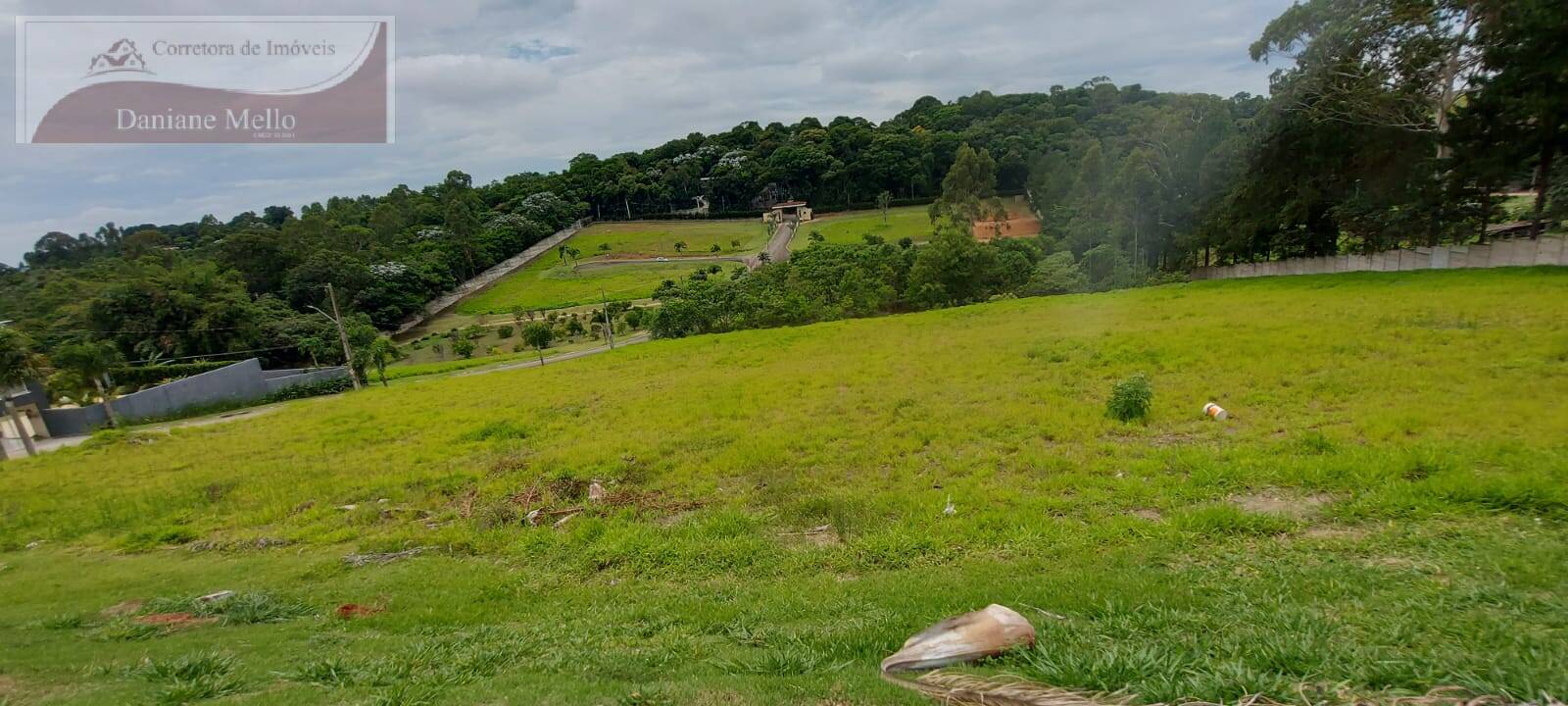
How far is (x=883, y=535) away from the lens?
6605 mm

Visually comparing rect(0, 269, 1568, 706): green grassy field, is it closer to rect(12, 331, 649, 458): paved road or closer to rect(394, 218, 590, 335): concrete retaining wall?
rect(12, 331, 649, 458): paved road

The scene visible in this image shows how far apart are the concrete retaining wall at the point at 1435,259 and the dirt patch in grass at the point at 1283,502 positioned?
1849 cm

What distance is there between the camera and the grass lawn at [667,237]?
236ft

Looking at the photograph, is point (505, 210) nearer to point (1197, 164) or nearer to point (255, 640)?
point (1197, 164)

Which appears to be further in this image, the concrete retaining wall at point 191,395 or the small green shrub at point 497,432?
the concrete retaining wall at point 191,395

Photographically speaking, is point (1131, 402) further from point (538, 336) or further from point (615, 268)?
point (615, 268)

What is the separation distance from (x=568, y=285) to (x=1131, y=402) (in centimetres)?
6066

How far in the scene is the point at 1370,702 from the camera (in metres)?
2.63

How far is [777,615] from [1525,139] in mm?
27193

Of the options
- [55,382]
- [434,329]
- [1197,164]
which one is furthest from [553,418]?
[434,329]

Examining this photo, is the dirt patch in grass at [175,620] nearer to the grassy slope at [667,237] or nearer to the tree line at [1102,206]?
the tree line at [1102,206]

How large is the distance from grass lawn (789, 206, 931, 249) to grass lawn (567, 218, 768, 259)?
5657 millimetres

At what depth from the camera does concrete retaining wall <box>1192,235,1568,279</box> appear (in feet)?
56.0

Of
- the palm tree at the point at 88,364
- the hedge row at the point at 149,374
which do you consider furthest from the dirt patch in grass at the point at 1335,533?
the hedge row at the point at 149,374
